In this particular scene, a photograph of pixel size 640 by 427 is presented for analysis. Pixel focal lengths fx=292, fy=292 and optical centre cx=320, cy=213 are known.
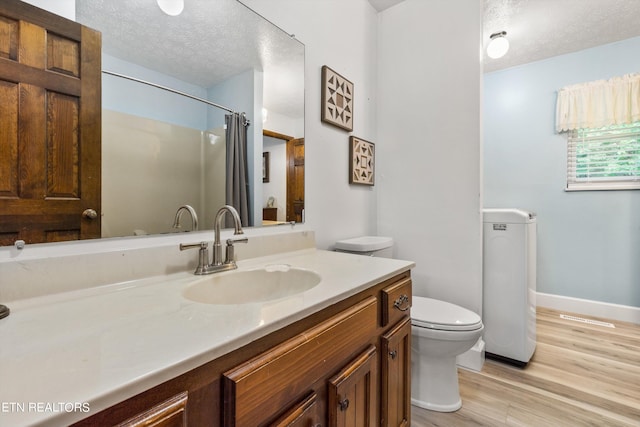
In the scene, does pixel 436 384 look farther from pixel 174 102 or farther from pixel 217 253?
pixel 174 102

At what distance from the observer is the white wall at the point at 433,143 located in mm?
1896

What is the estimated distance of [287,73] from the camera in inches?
57.2

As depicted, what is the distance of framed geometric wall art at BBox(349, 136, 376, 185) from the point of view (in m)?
1.95

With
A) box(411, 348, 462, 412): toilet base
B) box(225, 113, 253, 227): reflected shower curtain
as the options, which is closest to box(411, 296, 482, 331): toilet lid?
box(411, 348, 462, 412): toilet base

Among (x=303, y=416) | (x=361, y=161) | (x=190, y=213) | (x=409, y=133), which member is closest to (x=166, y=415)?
(x=303, y=416)

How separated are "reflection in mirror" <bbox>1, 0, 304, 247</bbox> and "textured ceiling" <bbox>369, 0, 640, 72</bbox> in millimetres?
1497

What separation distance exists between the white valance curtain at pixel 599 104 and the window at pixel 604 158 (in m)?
0.09

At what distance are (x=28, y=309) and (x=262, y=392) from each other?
1.86 ft

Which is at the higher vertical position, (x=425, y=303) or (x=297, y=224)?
(x=297, y=224)

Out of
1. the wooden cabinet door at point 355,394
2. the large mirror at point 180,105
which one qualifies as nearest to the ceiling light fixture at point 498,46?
the large mirror at point 180,105

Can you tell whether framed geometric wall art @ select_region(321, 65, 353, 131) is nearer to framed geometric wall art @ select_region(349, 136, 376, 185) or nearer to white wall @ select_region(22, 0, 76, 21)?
framed geometric wall art @ select_region(349, 136, 376, 185)

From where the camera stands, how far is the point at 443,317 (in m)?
1.52

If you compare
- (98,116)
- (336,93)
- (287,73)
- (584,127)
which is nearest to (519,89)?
(584,127)

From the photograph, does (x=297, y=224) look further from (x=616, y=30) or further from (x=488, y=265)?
(x=616, y=30)
